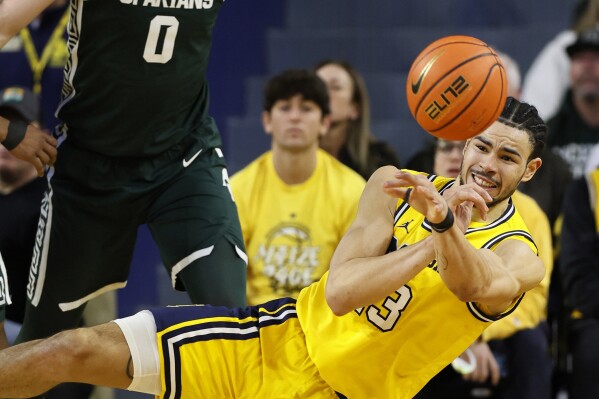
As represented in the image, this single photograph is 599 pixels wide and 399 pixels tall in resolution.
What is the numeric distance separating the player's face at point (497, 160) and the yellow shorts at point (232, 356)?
839mm

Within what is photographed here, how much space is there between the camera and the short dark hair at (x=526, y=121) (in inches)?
173

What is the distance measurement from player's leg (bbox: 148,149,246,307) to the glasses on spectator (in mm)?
1815

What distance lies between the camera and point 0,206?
653cm

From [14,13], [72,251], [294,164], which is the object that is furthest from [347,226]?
[14,13]

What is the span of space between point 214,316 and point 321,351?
40cm


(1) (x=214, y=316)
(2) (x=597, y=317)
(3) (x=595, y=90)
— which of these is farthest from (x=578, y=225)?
(1) (x=214, y=316)

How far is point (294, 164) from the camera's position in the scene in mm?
6672

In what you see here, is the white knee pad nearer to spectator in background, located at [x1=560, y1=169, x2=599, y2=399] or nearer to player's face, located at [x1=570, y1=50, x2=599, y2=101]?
spectator in background, located at [x1=560, y1=169, x2=599, y2=399]

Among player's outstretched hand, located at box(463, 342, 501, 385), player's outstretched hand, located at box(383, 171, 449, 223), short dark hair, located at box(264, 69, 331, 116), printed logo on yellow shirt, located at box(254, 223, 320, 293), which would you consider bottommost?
player's outstretched hand, located at box(463, 342, 501, 385)

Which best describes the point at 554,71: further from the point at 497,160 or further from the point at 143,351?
the point at 143,351

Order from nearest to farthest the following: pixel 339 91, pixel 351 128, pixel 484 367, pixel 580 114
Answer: pixel 484 367 → pixel 351 128 → pixel 339 91 → pixel 580 114

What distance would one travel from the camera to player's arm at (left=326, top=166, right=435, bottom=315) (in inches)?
→ 155

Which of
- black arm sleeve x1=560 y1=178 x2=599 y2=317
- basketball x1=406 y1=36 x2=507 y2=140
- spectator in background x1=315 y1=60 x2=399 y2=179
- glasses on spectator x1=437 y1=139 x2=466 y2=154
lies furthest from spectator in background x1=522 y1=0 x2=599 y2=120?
basketball x1=406 y1=36 x2=507 y2=140

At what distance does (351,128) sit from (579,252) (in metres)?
1.69
